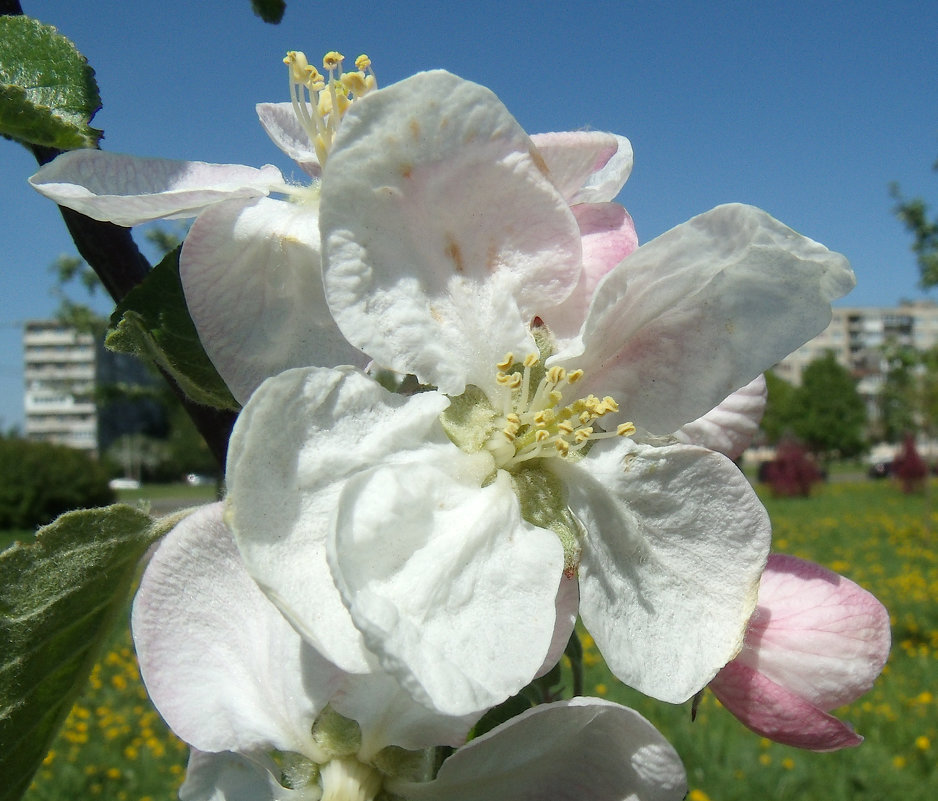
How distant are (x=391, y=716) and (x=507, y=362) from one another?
0.36 metres

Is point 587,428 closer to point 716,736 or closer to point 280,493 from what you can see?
point 280,493

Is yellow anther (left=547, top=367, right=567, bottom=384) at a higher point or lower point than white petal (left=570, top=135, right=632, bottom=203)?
lower

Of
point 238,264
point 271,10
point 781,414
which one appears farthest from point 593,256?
point 781,414

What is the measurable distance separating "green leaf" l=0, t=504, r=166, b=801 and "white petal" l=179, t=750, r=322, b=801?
0.17m

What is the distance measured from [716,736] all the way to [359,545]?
5.63 m

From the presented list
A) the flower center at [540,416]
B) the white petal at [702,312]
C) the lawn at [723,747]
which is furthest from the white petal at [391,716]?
the lawn at [723,747]

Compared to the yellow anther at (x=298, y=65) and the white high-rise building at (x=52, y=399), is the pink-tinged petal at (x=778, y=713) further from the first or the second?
the white high-rise building at (x=52, y=399)

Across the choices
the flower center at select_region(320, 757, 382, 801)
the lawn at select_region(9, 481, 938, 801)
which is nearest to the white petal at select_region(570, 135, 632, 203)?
the flower center at select_region(320, 757, 382, 801)

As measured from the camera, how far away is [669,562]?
819 mm

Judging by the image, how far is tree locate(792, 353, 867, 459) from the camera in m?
47.9

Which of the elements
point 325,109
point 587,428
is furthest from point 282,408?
point 325,109

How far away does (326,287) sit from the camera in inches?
28.9

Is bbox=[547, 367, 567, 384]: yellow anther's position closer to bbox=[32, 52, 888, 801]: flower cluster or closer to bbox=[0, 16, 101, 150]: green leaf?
bbox=[32, 52, 888, 801]: flower cluster

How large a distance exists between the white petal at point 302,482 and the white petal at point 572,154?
32cm
